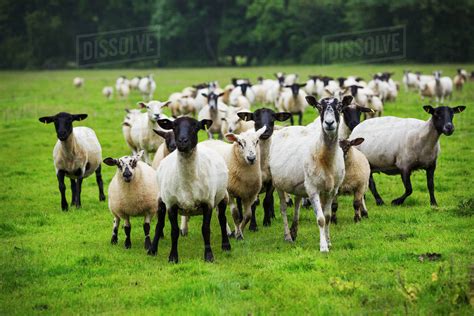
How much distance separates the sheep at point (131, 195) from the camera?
11602 mm

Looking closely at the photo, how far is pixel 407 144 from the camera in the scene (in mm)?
14492

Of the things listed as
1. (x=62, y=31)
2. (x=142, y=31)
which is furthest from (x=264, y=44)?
(x=62, y=31)

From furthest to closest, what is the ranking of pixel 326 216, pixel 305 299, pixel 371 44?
pixel 371 44 → pixel 326 216 → pixel 305 299

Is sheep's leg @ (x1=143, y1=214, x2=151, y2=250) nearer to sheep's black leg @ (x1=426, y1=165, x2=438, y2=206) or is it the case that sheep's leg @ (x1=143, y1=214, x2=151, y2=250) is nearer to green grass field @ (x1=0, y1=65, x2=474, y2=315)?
green grass field @ (x1=0, y1=65, x2=474, y2=315)

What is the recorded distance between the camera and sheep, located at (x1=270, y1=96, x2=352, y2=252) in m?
10.3

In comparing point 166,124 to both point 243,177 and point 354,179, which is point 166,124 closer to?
point 243,177

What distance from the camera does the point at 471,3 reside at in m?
63.8

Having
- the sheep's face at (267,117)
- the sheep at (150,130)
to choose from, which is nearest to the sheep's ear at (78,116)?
the sheep at (150,130)

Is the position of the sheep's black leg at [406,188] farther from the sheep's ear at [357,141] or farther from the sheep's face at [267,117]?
the sheep's face at [267,117]

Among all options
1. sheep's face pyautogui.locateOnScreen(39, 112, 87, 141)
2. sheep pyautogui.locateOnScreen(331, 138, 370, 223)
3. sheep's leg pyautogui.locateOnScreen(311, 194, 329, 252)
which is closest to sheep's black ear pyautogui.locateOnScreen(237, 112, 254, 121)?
sheep pyautogui.locateOnScreen(331, 138, 370, 223)

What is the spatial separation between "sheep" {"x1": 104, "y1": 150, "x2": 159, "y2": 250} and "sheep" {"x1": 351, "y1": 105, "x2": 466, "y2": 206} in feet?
16.4

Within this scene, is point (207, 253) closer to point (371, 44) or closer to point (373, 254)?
point (373, 254)

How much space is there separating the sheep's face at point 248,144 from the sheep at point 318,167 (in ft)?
1.57

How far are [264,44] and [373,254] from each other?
7457 cm
